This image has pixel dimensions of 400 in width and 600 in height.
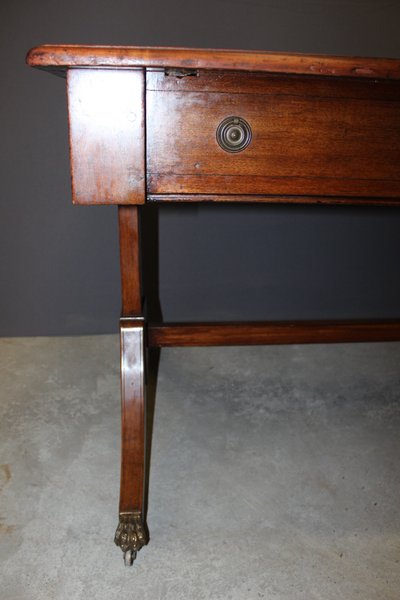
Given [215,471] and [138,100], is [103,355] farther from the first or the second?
[138,100]

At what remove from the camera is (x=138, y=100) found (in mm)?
902

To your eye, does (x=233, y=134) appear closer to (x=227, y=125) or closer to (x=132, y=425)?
(x=227, y=125)

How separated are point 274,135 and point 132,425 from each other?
605 millimetres

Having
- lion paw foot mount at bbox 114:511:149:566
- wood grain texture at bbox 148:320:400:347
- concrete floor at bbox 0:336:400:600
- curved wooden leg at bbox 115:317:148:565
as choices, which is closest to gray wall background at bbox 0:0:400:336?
concrete floor at bbox 0:336:400:600

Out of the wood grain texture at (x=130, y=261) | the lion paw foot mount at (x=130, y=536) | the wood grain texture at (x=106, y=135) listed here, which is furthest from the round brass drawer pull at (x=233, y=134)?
the lion paw foot mount at (x=130, y=536)

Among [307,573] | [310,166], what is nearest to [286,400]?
[307,573]

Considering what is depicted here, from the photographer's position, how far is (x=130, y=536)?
3.40ft

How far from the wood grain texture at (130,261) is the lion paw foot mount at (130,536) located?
0.40 metres

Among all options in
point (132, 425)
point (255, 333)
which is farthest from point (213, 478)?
point (255, 333)

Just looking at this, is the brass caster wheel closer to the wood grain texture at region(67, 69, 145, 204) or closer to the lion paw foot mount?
the lion paw foot mount

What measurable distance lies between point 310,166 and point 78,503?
0.78m

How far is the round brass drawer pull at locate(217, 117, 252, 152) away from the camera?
0.93m

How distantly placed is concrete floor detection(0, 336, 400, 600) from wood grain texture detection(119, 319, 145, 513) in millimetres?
84

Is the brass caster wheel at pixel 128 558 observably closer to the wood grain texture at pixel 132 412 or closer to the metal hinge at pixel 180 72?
the wood grain texture at pixel 132 412
